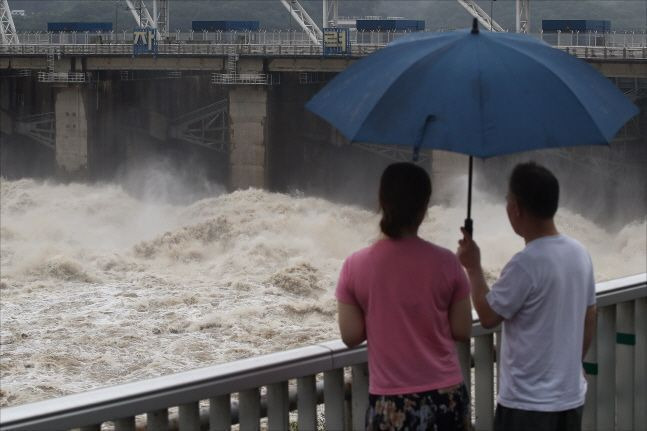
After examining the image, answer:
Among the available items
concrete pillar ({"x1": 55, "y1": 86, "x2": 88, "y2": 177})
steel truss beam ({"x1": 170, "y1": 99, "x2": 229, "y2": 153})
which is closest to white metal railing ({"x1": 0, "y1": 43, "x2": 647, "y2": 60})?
concrete pillar ({"x1": 55, "y1": 86, "x2": 88, "y2": 177})

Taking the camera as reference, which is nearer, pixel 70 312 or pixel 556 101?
pixel 556 101

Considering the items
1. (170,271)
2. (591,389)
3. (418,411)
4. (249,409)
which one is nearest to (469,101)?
(418,411)

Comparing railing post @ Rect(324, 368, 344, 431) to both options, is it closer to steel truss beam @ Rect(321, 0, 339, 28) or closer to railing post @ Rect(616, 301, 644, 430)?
railing post @ Rect(616, 301, 644, 430)

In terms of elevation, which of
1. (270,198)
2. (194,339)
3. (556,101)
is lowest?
(194,339)

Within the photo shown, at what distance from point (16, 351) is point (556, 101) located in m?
18.6

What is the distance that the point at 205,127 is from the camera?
38.1 metres

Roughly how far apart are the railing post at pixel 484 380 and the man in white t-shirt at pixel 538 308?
1.72 ft

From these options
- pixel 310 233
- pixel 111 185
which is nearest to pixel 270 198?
pixel 310 233

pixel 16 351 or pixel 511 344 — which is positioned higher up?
pixel 511 344

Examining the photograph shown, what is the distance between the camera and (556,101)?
3.66 m

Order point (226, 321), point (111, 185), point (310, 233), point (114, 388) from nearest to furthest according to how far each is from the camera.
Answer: point (114, 388) → point (226, 321) → point (310, 233) → point (111, 185)

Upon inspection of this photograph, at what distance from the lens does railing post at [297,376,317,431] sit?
378cm

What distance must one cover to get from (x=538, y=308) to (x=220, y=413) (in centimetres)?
111

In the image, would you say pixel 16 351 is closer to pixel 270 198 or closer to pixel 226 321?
pixel 226 321
